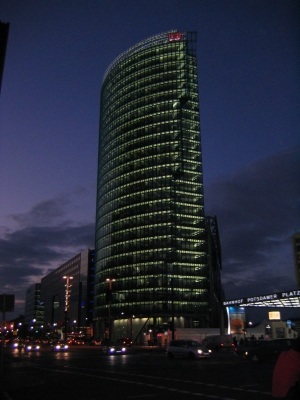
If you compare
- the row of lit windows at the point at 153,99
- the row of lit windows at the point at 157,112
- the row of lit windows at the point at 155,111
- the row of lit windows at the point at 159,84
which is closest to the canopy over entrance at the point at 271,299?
the row of lit windows at the point at 157,112

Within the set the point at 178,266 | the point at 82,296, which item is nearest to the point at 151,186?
the point at 178,266

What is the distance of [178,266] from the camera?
112188mm

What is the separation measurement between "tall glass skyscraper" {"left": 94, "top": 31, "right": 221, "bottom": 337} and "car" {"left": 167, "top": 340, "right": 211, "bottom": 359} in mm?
71486

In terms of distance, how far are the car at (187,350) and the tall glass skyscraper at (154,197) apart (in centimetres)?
7149

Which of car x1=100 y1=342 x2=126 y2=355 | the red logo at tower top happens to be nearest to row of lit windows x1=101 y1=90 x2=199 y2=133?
the red logo at tower top

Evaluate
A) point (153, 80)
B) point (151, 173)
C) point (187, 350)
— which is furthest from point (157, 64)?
point (187, 350)

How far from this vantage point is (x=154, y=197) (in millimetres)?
116688

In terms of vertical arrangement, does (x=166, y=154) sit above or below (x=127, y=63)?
below

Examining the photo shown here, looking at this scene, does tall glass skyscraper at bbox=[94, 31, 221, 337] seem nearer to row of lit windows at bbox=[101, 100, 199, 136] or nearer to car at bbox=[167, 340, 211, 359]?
row of lit windows at bbox=[101, 100, 199, 136]

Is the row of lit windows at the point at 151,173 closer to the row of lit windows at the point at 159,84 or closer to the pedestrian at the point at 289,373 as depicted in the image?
the row of lit windows at the point at 159,84

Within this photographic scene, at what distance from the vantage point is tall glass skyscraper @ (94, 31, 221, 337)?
4387 inches

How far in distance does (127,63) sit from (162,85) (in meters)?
17.6

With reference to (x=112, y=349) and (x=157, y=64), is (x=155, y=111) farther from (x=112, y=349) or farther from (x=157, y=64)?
(x=112, y=349)

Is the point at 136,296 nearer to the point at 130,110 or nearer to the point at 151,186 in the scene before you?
the point at 151,186
